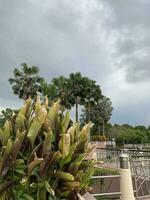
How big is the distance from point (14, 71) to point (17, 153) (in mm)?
35598

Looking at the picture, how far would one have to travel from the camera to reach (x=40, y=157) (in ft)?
10.1

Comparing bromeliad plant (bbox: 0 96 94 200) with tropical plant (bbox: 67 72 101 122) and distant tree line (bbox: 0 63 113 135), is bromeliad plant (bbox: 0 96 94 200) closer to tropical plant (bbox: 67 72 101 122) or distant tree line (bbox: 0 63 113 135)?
distant tree line (bbox: 0 63 113 135)

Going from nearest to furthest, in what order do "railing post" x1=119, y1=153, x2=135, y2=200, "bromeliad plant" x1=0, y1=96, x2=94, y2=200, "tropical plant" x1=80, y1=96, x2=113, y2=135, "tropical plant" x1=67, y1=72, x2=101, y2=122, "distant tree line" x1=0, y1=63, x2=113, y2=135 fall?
"bromeliad plant" x1=0, y1=96, x2=94, y2=200 → "railing post" x1=119, y1=153, x2=135, y2=200 → "distant tree line" x1=0, y1=63, x2=113, y2=135 → "tropical plant" x1=67, y1=72, x2=101, y2=122 → "tropical plant" x1=80, y1=96, x2=113, y2=135

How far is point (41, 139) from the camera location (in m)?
3.16

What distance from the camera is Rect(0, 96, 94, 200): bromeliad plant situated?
116 inches

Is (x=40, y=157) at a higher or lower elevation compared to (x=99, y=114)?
lower

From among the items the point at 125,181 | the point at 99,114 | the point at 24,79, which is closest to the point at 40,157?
the point at 125,181

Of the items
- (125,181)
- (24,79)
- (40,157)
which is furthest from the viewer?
(24,79)

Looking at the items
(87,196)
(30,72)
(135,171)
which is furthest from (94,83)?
(87,196)

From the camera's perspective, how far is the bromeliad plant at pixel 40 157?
9.66ft

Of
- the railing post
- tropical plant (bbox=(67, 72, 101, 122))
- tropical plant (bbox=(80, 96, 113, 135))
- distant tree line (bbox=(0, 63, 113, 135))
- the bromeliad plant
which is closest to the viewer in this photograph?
the bromeliad plant

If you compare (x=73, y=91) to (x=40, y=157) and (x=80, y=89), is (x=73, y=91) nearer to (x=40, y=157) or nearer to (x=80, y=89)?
(x=80, y=89)

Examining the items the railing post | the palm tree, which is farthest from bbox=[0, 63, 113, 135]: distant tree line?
the railing post

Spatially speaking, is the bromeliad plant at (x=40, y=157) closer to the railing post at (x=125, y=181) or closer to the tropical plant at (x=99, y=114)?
the railing post at (x=125, y=181)
